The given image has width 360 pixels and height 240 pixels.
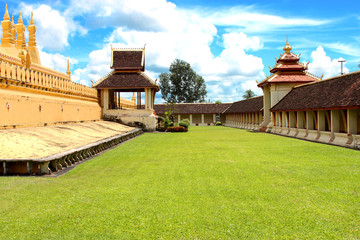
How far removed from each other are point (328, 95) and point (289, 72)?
11.0 m

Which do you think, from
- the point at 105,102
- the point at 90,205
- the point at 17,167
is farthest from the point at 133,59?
the point at 90,205

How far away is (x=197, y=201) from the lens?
19.3 feet

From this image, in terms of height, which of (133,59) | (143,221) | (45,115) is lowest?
(143,221)

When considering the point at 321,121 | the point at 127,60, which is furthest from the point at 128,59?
the point at 321,121

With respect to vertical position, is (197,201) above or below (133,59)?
below

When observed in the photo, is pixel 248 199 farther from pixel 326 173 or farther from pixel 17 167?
pixel 17 167

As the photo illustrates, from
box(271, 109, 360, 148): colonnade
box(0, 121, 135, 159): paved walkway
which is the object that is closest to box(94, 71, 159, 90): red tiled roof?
box(271, 109, 360, 148): colonnade

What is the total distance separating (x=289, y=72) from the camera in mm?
28656

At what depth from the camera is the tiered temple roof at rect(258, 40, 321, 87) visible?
1096 inches

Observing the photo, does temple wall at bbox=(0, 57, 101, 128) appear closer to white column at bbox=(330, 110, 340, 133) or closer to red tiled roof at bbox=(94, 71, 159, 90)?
red tiled roof at bbox=(94, 71, 159, 90)

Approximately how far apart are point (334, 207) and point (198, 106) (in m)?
51.7

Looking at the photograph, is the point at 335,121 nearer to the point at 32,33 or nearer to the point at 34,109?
the point at 34,109

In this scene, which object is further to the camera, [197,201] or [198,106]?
[198,106]

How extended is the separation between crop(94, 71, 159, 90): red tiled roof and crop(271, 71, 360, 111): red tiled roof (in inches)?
535
